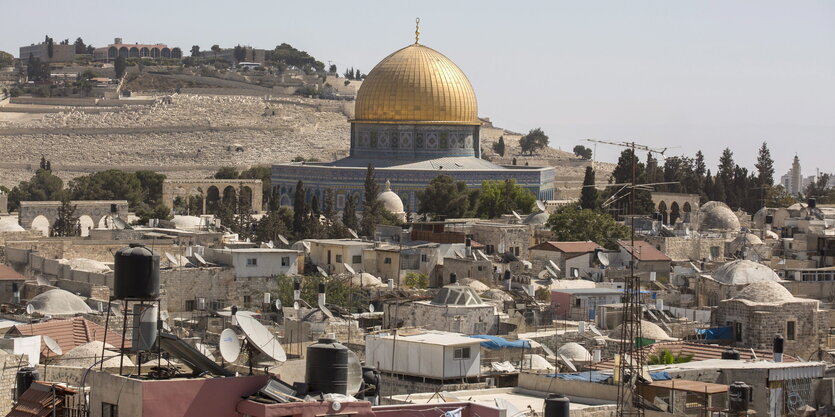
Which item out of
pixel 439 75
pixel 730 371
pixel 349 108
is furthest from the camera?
pixel 349 108

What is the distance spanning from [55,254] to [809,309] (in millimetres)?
16266

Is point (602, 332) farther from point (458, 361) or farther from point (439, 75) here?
point (439, 75)

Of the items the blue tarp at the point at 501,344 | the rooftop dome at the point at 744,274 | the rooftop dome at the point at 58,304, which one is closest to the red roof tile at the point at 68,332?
the rooftop dome at the point at 58,304

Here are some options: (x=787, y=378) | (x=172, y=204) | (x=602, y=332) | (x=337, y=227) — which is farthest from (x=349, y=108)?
(x=787, y=378)

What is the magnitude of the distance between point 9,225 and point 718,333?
20882mm

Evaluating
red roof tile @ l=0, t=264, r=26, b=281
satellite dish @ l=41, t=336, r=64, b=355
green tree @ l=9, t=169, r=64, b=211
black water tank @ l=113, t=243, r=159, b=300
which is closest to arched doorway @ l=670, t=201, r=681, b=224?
green tree @ l=9, t=169, r=64, b=211

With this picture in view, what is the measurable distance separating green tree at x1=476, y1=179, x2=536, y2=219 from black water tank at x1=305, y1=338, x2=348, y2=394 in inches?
1450

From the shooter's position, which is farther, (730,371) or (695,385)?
(730,371)

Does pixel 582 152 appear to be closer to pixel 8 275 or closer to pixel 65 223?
pixel 65 223

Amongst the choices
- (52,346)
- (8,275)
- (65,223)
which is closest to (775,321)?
(52,346)

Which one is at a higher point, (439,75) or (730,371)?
(439,75)

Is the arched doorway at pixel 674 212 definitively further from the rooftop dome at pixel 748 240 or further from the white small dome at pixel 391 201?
the rooftop dome at pixel 748 240

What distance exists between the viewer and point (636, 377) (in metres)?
13.5

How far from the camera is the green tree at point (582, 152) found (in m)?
96.1
